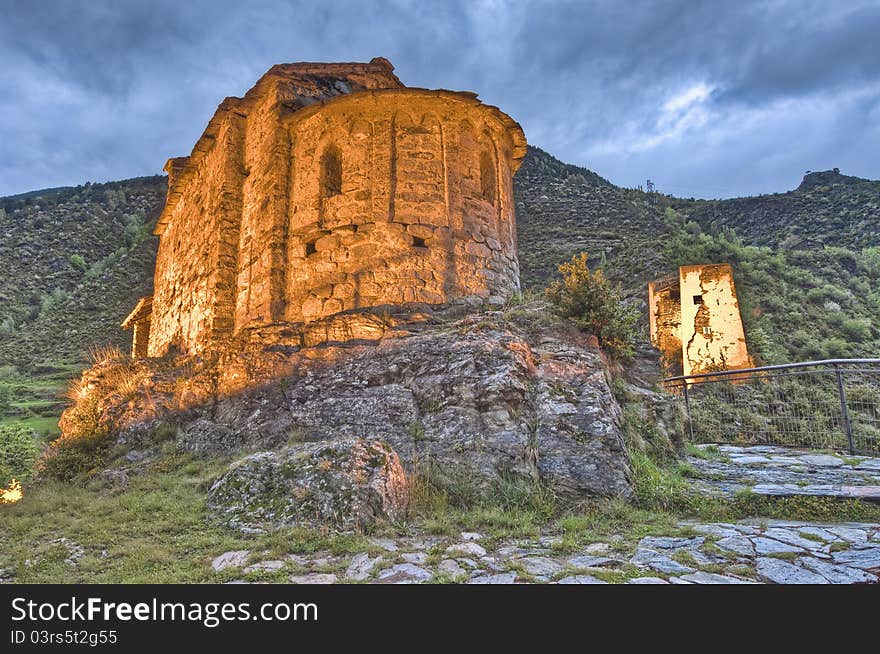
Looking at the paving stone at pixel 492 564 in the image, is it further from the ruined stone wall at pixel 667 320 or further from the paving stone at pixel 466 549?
the ruined stone wall at pixel 667 320

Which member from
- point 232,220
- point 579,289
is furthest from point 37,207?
point 579,289

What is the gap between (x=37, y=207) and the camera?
123 feet

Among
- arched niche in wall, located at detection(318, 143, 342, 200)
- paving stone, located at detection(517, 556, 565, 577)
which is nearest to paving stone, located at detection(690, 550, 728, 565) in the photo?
paving stone, located at detection(517, 556, 565, 577)

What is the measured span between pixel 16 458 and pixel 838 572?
1106 centimetres

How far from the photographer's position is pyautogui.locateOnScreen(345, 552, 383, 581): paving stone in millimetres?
3383

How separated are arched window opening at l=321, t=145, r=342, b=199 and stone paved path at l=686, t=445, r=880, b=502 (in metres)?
7.08

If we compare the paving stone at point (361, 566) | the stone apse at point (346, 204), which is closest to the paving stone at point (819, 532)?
the paving stone at point (361, 566)

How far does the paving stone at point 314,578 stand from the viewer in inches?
130

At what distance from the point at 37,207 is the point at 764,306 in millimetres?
43463

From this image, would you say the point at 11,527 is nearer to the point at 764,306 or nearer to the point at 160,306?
the point at 160,306

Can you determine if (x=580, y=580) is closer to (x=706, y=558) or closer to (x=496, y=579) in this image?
(x=496, y=579)

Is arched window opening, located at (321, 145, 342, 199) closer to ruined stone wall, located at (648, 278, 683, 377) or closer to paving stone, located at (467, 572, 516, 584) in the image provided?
paving stone, located at (467, 572, 516, 584)

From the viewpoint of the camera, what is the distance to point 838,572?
3.26 metres
